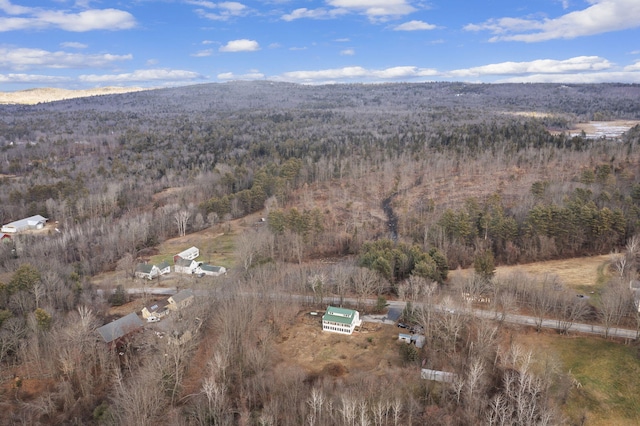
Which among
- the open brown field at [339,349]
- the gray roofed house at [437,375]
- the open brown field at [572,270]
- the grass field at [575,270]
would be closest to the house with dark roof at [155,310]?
the open brown field at [339,349]

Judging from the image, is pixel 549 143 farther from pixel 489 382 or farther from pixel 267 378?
pixel 267 378

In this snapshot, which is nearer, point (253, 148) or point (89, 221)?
point (89, 221)

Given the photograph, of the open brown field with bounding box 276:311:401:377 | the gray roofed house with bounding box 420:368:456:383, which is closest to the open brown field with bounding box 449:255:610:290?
the open brown field with bounding box 276:311:401:377

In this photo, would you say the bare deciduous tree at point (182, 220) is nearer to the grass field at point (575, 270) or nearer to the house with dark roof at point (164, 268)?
the house with dark roof at point (164, 268)

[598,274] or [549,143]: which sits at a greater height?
[549,143]

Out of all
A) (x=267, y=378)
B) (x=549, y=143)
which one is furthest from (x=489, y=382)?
(x=549, y=143)

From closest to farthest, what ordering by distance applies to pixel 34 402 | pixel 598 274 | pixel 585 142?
pixel 34 402
pixel 598 274
pixel 585 142

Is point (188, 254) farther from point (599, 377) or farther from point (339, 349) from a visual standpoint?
point (599, 377)

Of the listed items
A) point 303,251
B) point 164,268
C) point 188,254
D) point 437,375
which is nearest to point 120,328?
point 164,268
